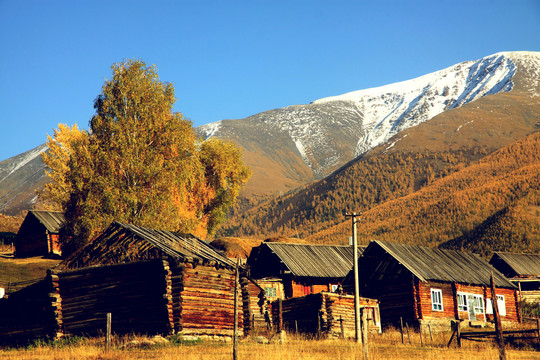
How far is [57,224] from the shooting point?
207 ft

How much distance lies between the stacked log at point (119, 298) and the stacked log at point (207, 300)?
3.16 feet

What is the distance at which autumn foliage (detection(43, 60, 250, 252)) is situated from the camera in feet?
147

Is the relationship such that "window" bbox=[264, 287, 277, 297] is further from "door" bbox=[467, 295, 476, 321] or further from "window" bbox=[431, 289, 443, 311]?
"door" bbox=[467, 295, 476, 321]

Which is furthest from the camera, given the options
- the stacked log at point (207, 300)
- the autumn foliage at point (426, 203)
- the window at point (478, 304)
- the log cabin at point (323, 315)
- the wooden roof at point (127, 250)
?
the autumn foliage at point (426, 203)

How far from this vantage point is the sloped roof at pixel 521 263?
61.8 meters

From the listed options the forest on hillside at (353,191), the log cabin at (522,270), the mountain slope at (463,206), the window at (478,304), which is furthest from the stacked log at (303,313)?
the forest on hillside at (353,191)

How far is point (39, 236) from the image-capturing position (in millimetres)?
62250

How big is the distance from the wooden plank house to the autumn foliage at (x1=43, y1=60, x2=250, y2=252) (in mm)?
12527

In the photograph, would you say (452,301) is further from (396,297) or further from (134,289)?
(134,289)

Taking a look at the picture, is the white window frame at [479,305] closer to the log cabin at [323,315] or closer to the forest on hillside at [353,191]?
the log cabin at [323,315]

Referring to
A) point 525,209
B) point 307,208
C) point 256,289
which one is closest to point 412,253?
point 256,289

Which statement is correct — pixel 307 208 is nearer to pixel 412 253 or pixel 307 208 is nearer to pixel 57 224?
pixel 57 224

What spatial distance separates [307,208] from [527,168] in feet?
190

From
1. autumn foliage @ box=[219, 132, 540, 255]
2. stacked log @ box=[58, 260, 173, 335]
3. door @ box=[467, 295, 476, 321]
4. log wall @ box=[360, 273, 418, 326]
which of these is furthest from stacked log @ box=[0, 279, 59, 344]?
autumn foliage @ box=[219, 132, 540, 255]
